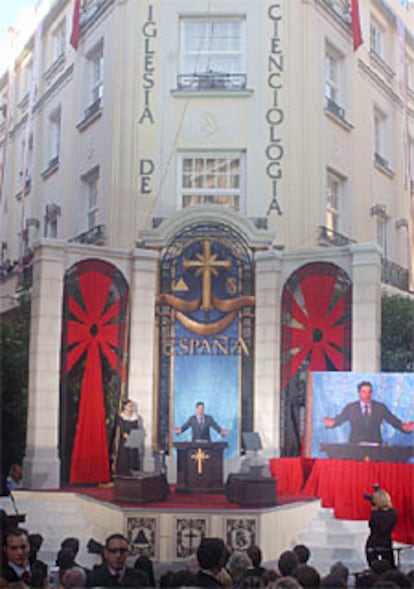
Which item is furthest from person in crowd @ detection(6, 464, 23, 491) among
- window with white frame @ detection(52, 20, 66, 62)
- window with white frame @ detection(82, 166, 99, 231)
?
window with white frame @ detection(52, 20, 66, 62)

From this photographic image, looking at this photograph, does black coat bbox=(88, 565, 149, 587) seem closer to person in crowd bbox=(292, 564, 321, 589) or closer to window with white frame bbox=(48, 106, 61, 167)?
person in crowd bbox=(292, 564, 321, 589)

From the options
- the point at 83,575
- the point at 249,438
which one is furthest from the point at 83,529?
the point at 83,575

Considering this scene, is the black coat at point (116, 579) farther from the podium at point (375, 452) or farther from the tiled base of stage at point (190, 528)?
the podium at point (375, 452)

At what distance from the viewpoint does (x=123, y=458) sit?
13.6 m

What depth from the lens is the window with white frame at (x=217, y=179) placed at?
16188mm

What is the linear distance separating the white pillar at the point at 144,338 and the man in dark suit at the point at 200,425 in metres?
0.90

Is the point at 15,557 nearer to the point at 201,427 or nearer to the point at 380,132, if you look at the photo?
the point at 201,427

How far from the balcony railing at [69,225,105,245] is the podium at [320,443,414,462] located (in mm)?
6780

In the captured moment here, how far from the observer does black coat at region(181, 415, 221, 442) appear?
14047mm

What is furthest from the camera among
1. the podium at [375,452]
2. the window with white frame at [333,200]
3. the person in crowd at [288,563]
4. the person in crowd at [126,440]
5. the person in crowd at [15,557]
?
the window with white frame at [333,200]

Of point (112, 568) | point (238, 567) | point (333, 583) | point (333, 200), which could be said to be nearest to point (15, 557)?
point (112, 568)

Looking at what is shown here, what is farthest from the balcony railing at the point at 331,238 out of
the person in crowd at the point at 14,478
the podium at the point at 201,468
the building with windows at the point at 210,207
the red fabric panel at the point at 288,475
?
the person in crowd at the point at 14,478

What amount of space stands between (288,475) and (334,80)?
29.5 ft

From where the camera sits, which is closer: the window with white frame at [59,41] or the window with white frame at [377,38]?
the window with white frame at [59,41]
